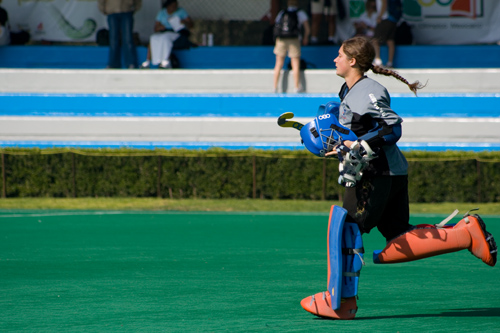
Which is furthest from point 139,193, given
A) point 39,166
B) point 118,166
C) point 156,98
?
point 156,98

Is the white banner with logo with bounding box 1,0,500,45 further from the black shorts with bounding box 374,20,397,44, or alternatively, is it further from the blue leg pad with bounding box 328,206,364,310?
the blue leg pad with bounding box 328,206,364,310

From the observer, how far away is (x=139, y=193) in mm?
15414

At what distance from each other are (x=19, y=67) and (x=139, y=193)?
22.8ft

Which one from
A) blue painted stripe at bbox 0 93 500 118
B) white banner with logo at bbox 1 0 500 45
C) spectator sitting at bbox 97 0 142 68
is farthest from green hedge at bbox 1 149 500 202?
white banner with logo at bbox 1 0 500 45

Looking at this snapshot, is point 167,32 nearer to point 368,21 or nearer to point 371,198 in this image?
point 368,21

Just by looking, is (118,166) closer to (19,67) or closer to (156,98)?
(156,98)

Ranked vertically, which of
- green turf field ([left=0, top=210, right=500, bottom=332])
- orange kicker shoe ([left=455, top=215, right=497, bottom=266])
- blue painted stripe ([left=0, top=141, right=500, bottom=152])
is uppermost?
orange kicker shoe ([left=455, top=215, right=497, bottom=266])

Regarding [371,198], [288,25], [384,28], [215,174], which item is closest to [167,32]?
[288,25]

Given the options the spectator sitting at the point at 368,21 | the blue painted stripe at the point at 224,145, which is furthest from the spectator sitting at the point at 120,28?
the spectator sitting at the point at 368,21

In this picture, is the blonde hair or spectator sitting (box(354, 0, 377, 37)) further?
spectator sitting (box(354, 0, 377, 37))

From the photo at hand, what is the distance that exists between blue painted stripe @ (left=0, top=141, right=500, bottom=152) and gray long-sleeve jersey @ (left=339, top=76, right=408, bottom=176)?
36.2 ft

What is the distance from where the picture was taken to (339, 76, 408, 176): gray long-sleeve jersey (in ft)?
15.7

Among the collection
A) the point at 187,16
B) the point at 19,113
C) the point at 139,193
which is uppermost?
the point at 187,16

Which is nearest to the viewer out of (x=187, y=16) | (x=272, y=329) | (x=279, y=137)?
(x=272, y=329)
